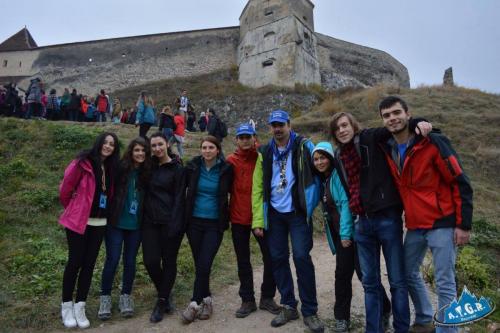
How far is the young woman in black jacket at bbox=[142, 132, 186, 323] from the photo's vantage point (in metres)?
3.89

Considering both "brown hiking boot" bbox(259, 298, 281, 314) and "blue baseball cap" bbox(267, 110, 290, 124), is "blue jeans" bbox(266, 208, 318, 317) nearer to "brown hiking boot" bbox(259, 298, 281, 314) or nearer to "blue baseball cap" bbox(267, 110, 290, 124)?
"brown hiking boot" bbox(259, 298, 281, 314)

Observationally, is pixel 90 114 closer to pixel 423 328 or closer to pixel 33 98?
pixel 33 98

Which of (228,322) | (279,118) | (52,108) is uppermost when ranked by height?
(52,108)

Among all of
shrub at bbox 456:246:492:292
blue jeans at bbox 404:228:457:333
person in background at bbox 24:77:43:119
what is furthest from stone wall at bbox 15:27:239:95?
blue jeans at bbox 404:228:457:333

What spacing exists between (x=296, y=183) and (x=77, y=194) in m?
2.16

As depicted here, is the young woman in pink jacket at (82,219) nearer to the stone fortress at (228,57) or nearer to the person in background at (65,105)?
the person in background at (65,105)

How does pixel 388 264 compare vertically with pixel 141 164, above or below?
below

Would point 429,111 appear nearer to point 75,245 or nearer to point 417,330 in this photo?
point 417,330

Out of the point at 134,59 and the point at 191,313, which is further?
the point at 134,59

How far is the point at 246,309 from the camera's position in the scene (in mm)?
3906

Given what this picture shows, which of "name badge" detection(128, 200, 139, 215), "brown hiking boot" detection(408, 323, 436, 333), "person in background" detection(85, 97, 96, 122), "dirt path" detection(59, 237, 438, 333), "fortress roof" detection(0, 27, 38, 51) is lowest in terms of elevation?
"dirt path" detection(59, 237, 438, 333)

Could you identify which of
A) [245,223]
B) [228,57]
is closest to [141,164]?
[245,223]

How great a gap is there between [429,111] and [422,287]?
1344 centimetres

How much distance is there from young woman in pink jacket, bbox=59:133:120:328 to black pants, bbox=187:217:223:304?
930 mm
